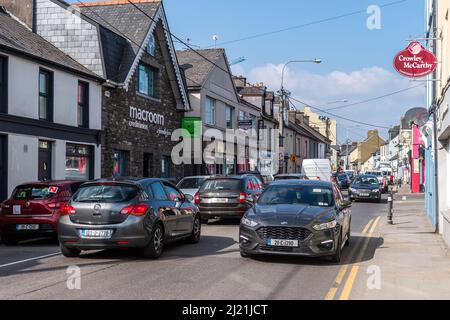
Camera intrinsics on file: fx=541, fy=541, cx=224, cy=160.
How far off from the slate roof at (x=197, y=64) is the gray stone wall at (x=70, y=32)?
10.1 meters

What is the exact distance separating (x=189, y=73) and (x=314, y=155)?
4360 cm

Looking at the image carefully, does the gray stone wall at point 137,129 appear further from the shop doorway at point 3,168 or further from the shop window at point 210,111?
the shop doorway at point 3,168

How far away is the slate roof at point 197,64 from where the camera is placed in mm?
32341

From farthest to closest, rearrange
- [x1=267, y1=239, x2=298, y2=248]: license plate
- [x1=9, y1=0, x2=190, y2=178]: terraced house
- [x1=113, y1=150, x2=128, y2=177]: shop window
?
[x1=113, y1=150, x2=128, y2=177]: shop window → [x1=9, y1=0, x2=190, y2=178]: terraced house → [x1=267, y1=239, x2=298, y2=248]: license plate

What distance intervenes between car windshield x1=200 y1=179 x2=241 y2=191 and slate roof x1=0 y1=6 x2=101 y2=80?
724 cm

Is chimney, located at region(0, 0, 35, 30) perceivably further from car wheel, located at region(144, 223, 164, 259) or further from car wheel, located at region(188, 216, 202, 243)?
car wheel, located at region(144, 223, 164, 259)

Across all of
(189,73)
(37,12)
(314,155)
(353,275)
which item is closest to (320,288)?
(353,275)

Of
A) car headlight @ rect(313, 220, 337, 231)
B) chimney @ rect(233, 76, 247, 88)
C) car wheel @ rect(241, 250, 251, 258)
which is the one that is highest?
chimney @ rect(233, 76, 247, 88)

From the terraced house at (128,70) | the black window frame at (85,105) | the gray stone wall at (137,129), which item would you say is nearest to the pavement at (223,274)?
the black window frame at (85,105)

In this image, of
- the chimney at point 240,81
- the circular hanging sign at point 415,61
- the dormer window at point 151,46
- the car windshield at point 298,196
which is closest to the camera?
the car windshield at point 298,196

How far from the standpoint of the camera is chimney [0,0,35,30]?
75.9 feet

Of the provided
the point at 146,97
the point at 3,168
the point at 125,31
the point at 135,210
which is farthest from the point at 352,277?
the point at 125,31

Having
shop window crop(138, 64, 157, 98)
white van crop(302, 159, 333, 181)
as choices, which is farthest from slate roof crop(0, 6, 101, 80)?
white van crop(302, 159, 333, 181)
